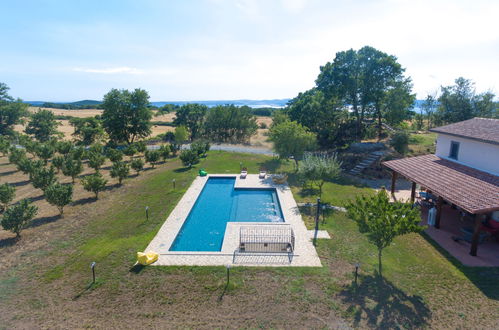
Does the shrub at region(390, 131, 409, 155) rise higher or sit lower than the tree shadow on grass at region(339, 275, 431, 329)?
higher

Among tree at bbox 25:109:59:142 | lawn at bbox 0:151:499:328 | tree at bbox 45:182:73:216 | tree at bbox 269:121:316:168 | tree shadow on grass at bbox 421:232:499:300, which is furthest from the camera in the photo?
tree at bbox 25:109:59:142

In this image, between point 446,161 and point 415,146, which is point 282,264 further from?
point 415,146

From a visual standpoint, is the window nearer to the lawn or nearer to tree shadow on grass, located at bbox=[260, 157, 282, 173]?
the lawn

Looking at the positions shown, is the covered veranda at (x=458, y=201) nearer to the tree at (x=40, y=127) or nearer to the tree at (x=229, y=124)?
the tree at (x=229, y=124)

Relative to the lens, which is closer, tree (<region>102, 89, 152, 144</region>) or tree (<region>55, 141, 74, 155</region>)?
tree (<region>55, 141, 74, 155</region>)

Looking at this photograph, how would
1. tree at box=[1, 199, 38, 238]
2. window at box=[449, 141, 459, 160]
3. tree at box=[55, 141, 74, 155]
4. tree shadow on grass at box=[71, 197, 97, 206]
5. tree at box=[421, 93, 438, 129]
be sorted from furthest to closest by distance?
tree at box=[421, 93, 438, 129]
tree at box=[55, 141, 74, 155]
tree shadow on grass at box=[71, 197, 97, 206]
window at box=[449, 141, 459, 160]
tree at box=[1, 199, 38, 238]

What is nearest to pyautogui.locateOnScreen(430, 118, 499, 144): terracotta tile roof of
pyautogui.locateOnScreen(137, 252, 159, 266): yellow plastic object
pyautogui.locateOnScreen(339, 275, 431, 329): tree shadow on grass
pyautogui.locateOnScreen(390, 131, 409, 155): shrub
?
pyautogui.locateOnScreen(390, 131, 409, 155): shrub

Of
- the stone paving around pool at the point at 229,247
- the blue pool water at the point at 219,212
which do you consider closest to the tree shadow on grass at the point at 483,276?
the stone paving around pool at the point at 229,247
